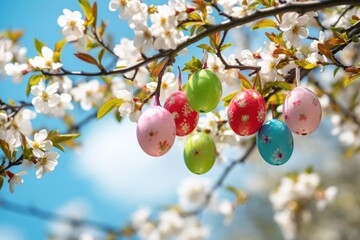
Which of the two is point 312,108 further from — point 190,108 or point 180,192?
point 180,192

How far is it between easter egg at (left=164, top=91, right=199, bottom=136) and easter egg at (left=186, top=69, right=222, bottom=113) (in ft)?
0.14

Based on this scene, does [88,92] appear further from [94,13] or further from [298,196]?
[298,196]

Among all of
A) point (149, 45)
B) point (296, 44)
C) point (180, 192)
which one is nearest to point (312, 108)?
point (296, 44)

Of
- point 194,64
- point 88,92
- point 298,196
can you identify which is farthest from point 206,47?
point 298,196

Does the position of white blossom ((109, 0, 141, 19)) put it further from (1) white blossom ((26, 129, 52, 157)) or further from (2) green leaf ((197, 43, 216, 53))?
(1) white blossom ((26, 129, 52, 157))

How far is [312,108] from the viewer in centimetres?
127

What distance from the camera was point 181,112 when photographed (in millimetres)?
1301

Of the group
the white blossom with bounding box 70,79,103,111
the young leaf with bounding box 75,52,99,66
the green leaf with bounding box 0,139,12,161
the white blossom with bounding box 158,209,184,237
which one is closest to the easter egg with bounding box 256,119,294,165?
the young leaf with bounding box 75,52,99,66

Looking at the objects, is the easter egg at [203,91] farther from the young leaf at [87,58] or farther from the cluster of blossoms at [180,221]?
the cluster of blossoms at [180,221]

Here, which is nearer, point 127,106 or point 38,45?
point 127,106

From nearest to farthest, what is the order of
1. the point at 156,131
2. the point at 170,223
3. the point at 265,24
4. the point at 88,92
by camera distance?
the point at 156,131
the point at 265,24
the point at 88,92
the point at 170,223

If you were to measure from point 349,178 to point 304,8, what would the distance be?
19.8 ft

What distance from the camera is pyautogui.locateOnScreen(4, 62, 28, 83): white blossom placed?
1636 mm

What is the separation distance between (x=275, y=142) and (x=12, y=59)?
142 cm
